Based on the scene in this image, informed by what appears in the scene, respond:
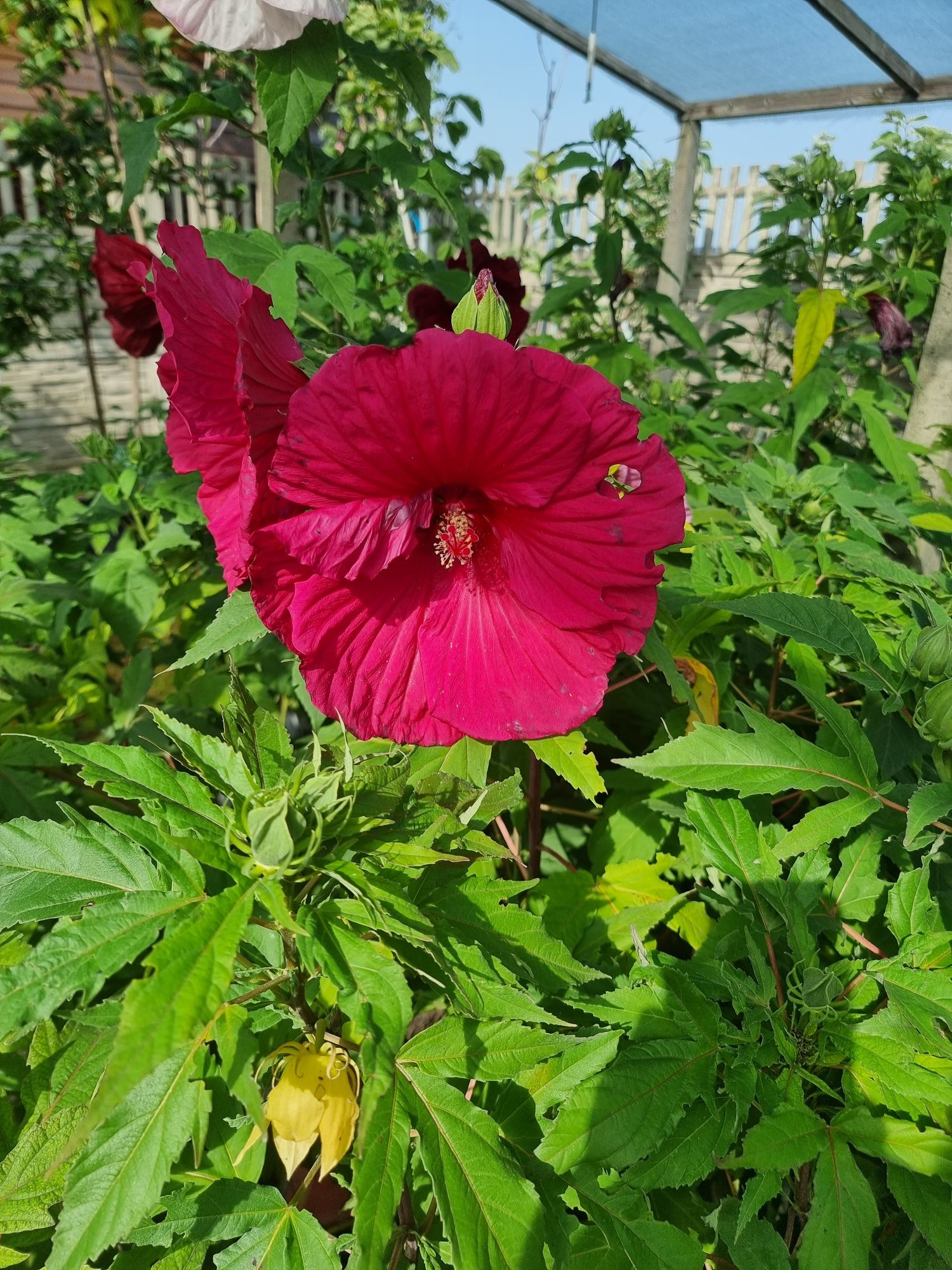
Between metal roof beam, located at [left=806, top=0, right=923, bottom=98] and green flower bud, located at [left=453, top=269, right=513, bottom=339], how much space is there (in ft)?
10.7

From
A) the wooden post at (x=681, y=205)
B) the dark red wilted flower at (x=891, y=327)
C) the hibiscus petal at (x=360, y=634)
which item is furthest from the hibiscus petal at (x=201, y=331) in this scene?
the wooden post at (x=681, y=205)

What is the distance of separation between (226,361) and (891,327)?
204 centimetres

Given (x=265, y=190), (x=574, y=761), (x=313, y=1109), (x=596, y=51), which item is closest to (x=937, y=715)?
(x=574, y=761)

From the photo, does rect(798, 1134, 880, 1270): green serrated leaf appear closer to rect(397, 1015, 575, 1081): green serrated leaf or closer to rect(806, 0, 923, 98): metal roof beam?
rect(397, 1015, 575, 1081): green serrated leaf

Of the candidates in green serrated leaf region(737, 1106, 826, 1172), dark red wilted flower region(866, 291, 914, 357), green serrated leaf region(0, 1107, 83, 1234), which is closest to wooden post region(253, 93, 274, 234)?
green serrated leaf region(0, 1107, 83, 1234)

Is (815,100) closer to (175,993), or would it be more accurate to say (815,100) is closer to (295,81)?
(295,81)

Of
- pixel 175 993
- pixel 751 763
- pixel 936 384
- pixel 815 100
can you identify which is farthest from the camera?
pixel 815 100

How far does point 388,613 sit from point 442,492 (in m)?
0.13

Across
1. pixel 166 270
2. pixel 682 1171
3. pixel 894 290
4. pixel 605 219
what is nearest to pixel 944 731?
pixel 682 1171

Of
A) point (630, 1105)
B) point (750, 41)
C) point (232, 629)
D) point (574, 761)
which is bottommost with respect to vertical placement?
point (630, 1105)

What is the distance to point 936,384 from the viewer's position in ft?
6.26

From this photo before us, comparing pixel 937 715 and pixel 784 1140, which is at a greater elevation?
pixel 937 715

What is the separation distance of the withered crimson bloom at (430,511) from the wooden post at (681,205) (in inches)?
155

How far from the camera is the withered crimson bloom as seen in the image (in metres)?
0.63
